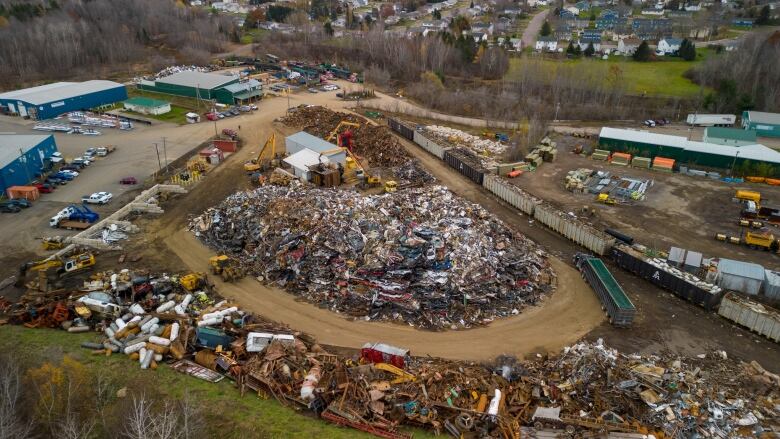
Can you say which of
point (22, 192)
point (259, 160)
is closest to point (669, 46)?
point (259, 160)

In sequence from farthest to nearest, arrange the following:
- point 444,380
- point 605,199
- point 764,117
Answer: point 764,117 → point 605,199 → point 444,380

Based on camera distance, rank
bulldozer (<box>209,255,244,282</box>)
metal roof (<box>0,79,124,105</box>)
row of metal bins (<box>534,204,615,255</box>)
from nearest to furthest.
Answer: bulldozer (<box>209,255,244,282</box>) → row of metal bins (<box>534,204,615,255</box>) → metal roof (<box>0,79,124,105</box>)

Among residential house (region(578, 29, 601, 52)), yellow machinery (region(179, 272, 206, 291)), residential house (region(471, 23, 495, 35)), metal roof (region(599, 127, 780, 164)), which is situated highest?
residential house (region(471, 23, 495, 35))

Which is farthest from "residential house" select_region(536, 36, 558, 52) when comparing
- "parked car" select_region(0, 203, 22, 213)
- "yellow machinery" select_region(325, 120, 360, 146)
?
"parked car" select_region(0, 203, 22, 213)

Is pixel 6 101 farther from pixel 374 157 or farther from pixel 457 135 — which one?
pixel 457 135

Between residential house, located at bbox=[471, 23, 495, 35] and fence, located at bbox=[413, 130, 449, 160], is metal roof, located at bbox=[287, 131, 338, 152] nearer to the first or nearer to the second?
fence, located at bbox=[413, 130, 449, 160]

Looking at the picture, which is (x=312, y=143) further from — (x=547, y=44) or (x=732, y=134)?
(x=547, y=44)

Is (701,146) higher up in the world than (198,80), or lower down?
lower down
